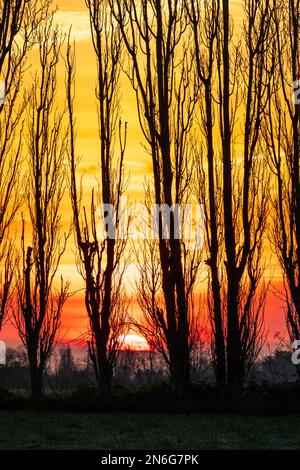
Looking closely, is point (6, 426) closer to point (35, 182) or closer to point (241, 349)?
point (241, 349)

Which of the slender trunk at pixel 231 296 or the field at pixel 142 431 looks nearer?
the field at pixel 142 431

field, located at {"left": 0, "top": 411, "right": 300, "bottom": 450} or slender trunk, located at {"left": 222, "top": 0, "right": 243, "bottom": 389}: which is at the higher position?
slender trunk, located at {"left": 222, "top": 0, "right": 243, "bottom": 389}

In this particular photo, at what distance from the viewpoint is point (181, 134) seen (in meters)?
18.6

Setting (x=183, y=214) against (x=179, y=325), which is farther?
(x=183, y=214)

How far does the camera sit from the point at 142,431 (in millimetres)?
12055

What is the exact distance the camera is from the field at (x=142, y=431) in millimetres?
10898

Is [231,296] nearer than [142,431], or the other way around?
[142,431]

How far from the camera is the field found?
10.9 m

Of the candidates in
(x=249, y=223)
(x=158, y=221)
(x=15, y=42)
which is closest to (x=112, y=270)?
(x=158, y=221)

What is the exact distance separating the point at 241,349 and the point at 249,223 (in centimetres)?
271

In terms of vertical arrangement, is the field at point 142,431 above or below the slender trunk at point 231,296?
below

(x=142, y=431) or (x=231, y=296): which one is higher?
(x=231, y=296)

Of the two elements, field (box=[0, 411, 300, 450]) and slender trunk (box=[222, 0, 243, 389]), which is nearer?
field (box=[0, 411, 300, 450])
